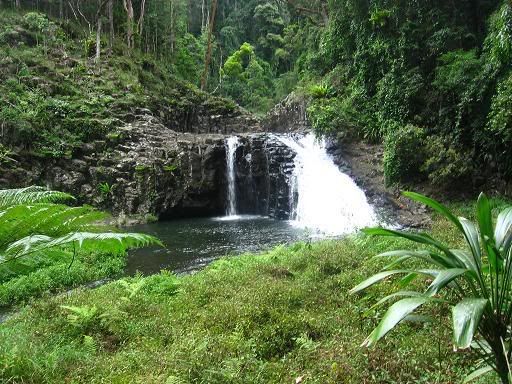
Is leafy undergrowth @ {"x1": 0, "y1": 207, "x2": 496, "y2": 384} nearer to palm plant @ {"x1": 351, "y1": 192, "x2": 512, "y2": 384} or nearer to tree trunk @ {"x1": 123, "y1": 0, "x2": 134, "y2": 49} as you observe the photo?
palm plant @ {"x1": 351, "y1": 192, "x2": 512, "y2": 384}

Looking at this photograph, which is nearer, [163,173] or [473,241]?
[473,241]

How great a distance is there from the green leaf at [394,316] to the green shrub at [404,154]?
1187 centimetres

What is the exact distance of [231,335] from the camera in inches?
152

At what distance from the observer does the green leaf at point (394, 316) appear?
1503mm

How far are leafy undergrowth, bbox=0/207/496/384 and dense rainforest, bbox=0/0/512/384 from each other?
24 mm

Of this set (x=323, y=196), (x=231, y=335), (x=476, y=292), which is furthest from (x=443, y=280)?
(x=323, y=196)

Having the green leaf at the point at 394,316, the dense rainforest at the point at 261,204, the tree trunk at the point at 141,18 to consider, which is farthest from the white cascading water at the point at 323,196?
the tree trunk at the point at 141,18

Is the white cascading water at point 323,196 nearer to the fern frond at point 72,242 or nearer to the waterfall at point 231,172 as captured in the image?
the waterfall at point 231,172

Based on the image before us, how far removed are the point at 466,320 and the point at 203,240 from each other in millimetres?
11093

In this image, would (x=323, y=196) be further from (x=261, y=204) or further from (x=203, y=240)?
(x=203, y=240)

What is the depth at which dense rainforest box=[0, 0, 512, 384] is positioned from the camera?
298cm

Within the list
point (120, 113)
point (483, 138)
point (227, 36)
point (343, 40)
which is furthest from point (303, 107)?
point (227, 36)

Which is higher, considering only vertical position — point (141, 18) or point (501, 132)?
point (141, 18)

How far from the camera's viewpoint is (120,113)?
1886 cm
